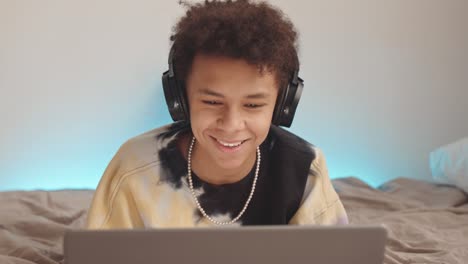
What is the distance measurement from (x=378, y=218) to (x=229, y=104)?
3.22 ft

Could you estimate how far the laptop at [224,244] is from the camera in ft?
2.19

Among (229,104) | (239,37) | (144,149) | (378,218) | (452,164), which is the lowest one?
(378,218)

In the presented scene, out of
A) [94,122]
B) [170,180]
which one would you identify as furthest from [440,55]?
[170,180]

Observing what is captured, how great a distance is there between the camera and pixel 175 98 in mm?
1001

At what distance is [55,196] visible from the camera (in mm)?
1815

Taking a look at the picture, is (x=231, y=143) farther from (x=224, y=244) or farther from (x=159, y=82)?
(x=159, y=82)

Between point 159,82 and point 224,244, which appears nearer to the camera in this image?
point 224,244

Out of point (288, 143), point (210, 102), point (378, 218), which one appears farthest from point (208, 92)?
point (378, 218)

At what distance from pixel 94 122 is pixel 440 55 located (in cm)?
136

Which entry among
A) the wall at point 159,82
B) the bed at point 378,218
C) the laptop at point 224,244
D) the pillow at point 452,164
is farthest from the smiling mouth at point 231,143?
the pillow at point 452,164

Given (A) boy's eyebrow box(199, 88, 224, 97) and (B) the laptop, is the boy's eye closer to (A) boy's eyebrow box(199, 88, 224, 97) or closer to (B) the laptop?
(A) boy's eyebrow box(199, 88, 224, 97)

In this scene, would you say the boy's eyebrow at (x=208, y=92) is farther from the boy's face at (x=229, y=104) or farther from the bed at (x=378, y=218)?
the bed at (x=378, y=218)

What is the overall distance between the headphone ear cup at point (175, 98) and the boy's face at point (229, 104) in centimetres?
1

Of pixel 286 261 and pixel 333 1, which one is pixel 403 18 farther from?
pixel 286 261
